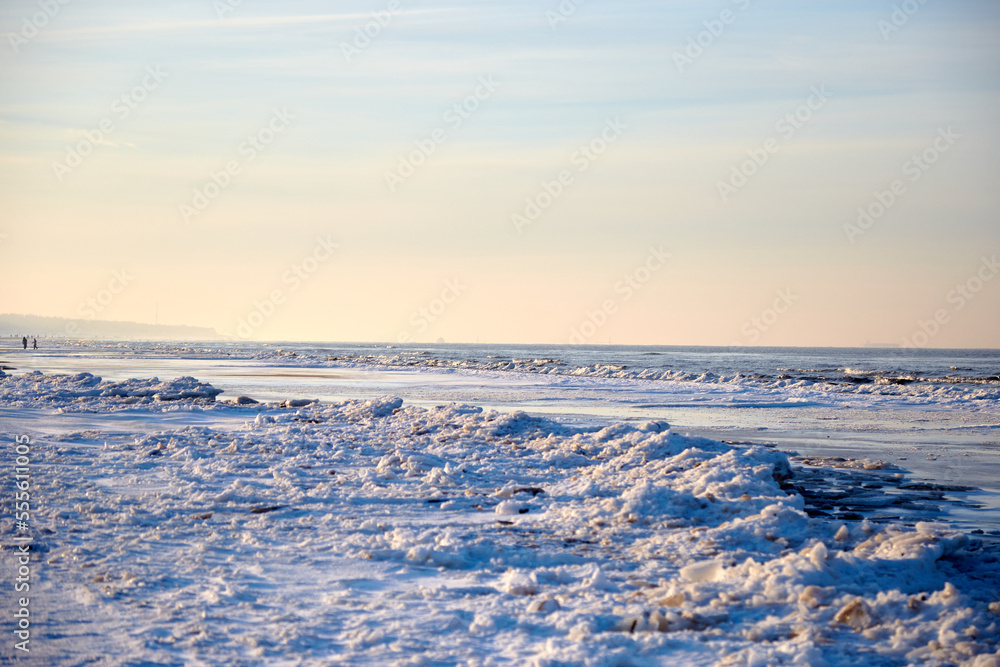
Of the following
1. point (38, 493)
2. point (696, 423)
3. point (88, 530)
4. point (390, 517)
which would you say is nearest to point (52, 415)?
point (38, 493)

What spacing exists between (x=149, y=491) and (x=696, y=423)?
41.8 feet

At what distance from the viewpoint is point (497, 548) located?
6.52 metres

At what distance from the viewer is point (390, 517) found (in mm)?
7703

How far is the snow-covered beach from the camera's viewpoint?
4.54 metres

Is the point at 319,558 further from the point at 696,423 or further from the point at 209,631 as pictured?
the point at 696,423

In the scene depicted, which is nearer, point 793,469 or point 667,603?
point 667,603

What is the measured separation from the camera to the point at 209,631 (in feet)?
15.1

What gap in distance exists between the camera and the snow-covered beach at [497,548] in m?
4.54

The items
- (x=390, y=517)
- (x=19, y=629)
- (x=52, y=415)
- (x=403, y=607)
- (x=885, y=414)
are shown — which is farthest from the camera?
(x=885, y=414)

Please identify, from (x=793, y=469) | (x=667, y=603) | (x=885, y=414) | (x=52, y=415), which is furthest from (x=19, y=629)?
(x=885, y=414)

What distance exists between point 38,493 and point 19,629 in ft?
13.5

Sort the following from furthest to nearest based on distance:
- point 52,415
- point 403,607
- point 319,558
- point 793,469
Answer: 1. point 52,415
2. point 793,469
3. point 319,558
4. point 403,607

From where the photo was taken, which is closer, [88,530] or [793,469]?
[88,530]

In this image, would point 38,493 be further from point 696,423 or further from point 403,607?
point 696,423
